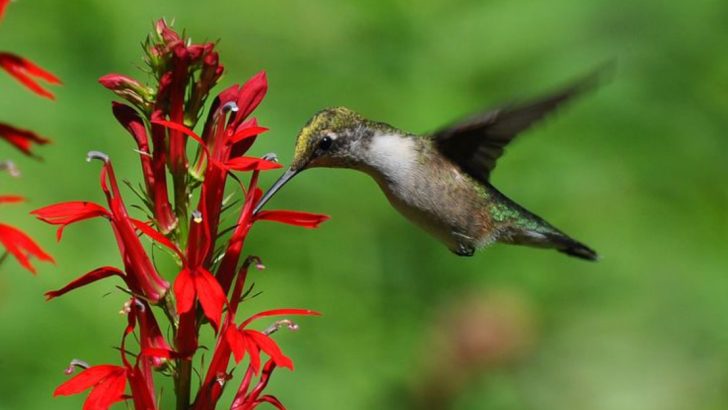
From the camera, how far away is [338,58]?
448cm

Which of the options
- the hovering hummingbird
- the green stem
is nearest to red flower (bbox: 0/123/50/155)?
the green stem

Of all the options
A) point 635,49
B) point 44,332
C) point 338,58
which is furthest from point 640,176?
point 44,332

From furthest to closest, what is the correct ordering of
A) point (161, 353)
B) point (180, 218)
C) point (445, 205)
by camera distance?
point (445, 205), point (180, 218), point (161, 353)

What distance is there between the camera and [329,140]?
2.61 meters

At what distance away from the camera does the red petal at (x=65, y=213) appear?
64.0 inches

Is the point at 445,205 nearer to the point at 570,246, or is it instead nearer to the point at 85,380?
the point at 570,246

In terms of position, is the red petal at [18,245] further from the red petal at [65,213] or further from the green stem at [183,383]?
the green stem at [183,383]

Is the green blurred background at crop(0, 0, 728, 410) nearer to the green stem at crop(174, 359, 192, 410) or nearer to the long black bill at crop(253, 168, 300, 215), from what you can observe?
the long black bill at crop(253, 168, 300, 215)

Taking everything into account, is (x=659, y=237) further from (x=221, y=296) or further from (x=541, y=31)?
(x=221, y=296)

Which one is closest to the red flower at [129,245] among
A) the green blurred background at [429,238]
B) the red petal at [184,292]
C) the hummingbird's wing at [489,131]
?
the red petal at [184,292]

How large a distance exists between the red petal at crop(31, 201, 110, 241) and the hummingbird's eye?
3.09 ft

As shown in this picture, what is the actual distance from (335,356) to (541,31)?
4.94 ft

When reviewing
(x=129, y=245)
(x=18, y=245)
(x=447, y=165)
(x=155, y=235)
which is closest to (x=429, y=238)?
(x=447, y=165)

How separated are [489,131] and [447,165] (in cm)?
20
